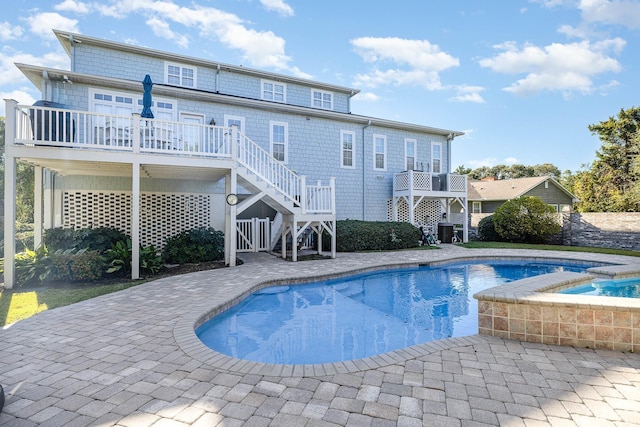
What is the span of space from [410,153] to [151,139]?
474 inches

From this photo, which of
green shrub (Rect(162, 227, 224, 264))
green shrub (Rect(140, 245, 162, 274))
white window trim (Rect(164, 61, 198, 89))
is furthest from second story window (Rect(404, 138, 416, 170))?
green shrub (Rect(140, 245, 162, 274))

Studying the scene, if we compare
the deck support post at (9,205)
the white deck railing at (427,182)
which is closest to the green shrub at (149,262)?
the deck support post at (9,205)

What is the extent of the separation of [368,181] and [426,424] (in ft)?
44.6

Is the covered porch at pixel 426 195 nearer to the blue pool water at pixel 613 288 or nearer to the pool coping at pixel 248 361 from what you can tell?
the blue pool water at pixel 613 288

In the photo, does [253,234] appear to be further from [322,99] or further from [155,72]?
[322,99]

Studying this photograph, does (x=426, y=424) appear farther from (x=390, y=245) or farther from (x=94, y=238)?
(x=390, y=245)

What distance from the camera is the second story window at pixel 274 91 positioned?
573 inches

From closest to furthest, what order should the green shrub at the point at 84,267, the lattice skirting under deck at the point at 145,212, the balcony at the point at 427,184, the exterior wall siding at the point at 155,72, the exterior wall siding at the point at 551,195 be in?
the green shrub at the point at 84,267 < the lattice skirting under deck at the point at 145,212 < the exterior wall siding at the point at 155,72 < the balcony at the point at 427,184 < the exterior wall siding at the point at 551,195

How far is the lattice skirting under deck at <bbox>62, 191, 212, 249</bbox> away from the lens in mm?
10283

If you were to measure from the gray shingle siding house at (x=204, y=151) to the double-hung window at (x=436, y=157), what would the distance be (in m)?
0.06

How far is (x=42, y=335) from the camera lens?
→ 4188mm

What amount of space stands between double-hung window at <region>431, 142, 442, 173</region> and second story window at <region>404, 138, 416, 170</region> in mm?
1183

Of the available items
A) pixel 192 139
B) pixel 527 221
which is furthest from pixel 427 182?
pixel 192 139

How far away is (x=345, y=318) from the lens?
5.88 metres
